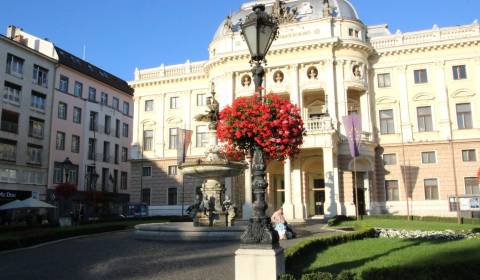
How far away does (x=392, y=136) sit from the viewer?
1561 inches

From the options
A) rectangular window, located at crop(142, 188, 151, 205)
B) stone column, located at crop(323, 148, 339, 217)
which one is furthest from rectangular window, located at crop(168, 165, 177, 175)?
stone column, located at crop(323, 148, 339, 217)

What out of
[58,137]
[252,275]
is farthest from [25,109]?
[252,275]

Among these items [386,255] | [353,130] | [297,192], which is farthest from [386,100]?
[386,255]

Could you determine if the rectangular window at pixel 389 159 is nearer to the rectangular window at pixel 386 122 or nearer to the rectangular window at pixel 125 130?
the rectangular window at pixel 386 122

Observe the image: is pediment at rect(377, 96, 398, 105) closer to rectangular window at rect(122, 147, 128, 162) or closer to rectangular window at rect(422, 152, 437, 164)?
rectangular window at rect(422, 152, 437, 164)

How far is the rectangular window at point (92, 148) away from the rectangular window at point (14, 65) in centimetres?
1320

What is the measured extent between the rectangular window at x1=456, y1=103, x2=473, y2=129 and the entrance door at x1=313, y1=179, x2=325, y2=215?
13806 millimetres

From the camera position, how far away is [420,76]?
1580 inches

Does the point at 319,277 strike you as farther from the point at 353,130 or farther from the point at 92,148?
the point at 92,148

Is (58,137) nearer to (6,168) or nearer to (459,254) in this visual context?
(6,168)

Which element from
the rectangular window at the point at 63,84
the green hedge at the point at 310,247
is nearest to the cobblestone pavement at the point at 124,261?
the green hedge at the point at 310,247

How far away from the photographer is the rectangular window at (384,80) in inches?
1610

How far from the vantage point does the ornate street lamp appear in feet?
25.9

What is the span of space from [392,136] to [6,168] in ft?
125
